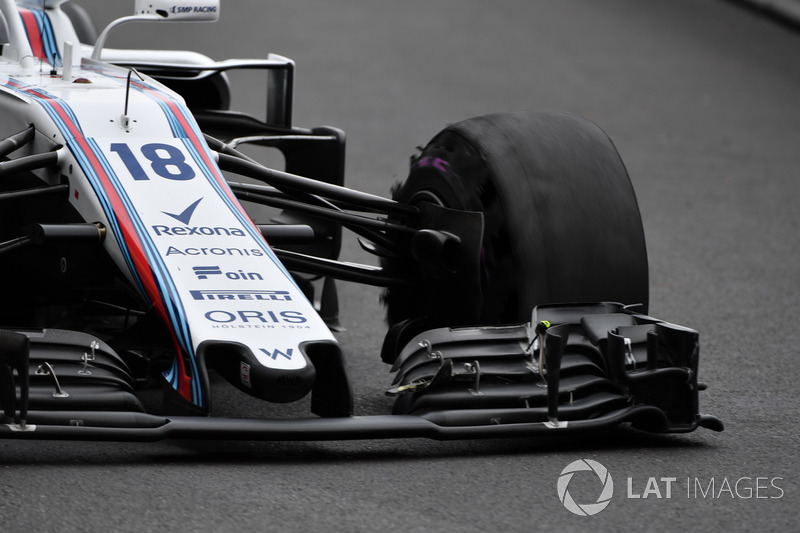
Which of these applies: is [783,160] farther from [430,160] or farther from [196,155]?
[196,155]

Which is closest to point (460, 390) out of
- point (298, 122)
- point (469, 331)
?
point (469, 331)

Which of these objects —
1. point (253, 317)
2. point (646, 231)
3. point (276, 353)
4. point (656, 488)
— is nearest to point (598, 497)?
point (656, 488)

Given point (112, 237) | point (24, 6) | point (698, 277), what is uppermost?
point (24, 6)

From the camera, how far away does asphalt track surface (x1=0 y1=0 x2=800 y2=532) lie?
3.56 meters

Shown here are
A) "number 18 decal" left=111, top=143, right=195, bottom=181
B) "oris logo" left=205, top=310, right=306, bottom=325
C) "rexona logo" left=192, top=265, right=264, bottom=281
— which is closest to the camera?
"oris logo" left=205, top=310, right=306, bottom=325

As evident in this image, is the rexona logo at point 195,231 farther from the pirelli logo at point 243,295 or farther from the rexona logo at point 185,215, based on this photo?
the pirelli logo at point 243,295

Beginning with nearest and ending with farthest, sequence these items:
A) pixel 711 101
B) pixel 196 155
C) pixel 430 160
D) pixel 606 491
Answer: pixel 606 491
pixel 196 155
pixel 430 160
pixel 711 101

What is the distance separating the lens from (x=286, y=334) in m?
3.99

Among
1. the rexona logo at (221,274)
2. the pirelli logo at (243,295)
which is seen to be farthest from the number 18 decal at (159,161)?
the pirelli logo at (243,295)

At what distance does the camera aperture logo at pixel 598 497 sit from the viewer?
3600mm

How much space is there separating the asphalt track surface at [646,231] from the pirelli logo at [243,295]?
0.46m

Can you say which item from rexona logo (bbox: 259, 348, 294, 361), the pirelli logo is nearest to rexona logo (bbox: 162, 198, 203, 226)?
the pirelli logo

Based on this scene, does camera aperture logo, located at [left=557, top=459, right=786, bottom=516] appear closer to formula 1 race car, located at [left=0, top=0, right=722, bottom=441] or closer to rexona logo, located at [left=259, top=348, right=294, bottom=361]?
formula 1 race car, located at [left=0, top=0, right=722, bottom=441]

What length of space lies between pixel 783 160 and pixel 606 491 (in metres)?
7.90
